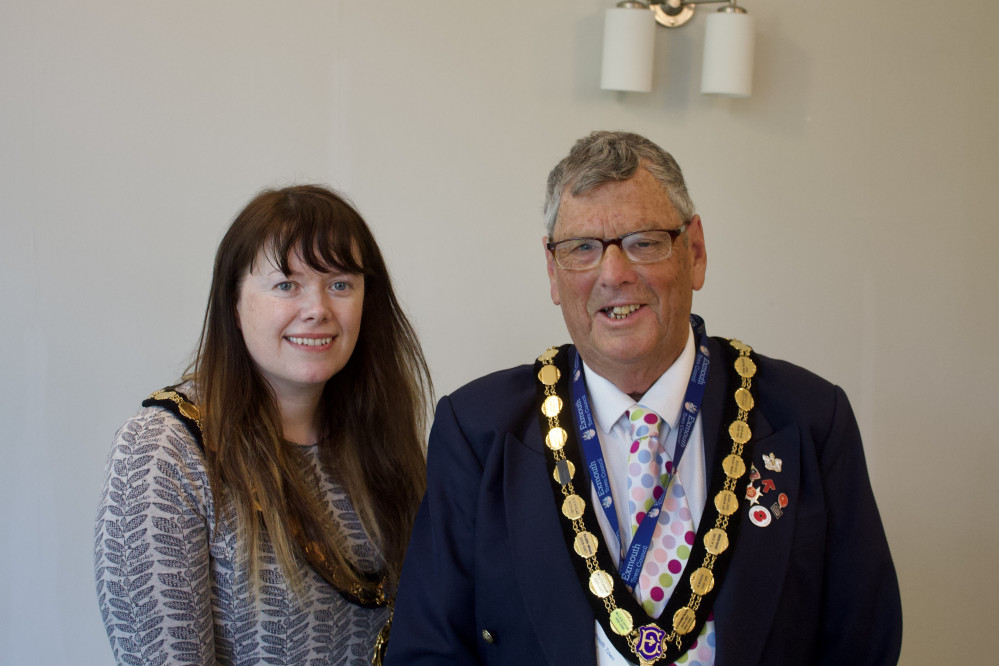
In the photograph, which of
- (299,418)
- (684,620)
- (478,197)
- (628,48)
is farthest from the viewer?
(478,197)

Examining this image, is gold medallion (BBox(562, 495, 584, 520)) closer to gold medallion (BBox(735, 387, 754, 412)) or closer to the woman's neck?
gold medallion (BBox(735, 387, 754, 412))

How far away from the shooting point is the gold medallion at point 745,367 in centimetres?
189

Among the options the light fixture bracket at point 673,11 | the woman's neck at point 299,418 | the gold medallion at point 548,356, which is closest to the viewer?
the gold medallion at point 548,356

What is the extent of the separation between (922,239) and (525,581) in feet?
7.62

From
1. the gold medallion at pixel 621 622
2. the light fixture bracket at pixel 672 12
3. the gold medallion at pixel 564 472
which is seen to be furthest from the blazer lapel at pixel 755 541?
the light fixture bracket at pixel 672 12

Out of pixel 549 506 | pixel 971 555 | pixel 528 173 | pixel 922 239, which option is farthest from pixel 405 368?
pixel 971 555

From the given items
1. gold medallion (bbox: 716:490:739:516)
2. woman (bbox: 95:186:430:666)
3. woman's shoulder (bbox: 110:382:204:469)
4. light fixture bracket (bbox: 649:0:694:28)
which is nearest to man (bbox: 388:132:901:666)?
gold medallion (bbox: 716:490:739:516)

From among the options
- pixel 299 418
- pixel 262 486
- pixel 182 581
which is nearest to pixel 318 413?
pixel 299 418

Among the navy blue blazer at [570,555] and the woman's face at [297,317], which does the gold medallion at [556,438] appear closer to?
the navy blue blazer at [570,555]

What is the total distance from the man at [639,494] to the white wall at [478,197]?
1193mm

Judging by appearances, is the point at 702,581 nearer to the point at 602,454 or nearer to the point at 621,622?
the point at 621,622

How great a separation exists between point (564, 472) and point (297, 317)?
2.28ft

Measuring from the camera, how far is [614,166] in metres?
1.80

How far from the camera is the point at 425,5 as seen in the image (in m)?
2.97
